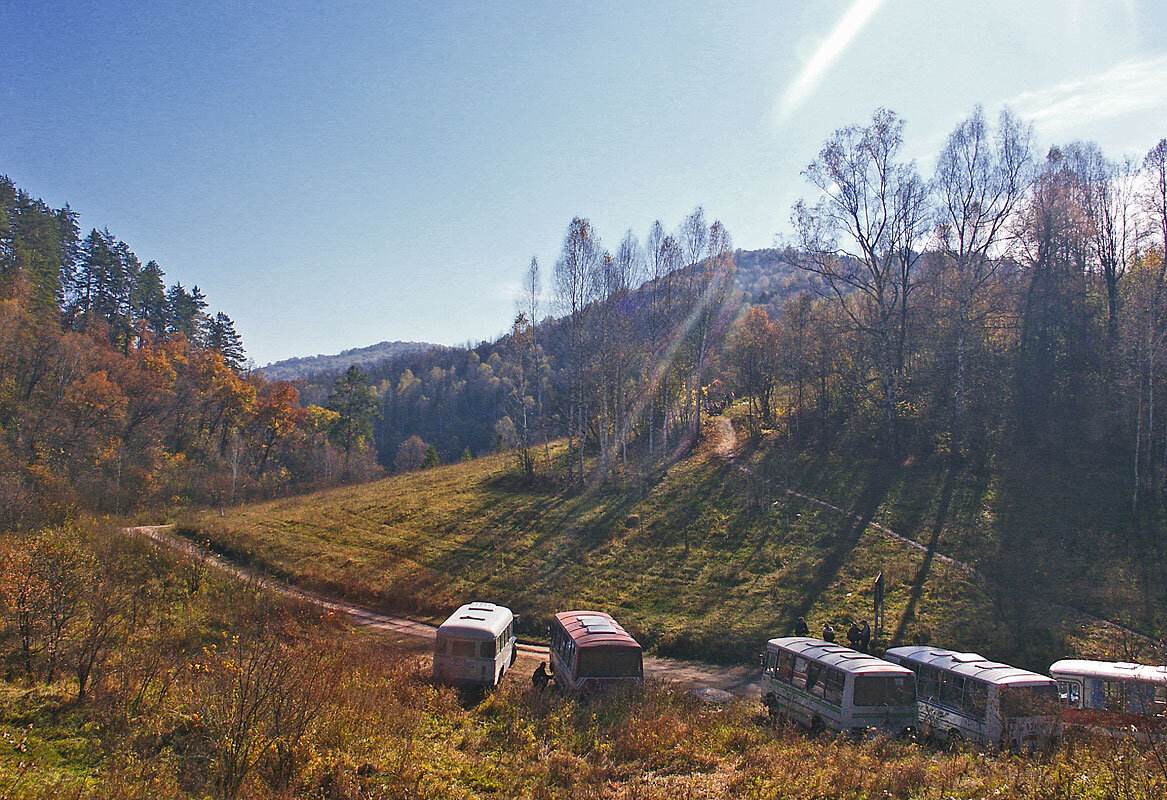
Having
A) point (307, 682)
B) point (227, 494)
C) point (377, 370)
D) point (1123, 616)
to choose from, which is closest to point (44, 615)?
point (307, 682)

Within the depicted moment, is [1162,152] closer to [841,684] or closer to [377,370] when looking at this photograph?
[841,684]

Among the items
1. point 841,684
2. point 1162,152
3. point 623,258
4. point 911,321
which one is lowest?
point 841,684

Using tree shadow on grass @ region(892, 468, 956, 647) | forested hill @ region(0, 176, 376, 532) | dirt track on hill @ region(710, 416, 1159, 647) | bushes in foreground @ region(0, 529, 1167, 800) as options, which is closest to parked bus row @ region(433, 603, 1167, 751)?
bushes in foreground @ region(0, 529, 1167, 800)

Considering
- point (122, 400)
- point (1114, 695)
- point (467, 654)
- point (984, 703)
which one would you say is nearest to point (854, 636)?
point (984, 703)

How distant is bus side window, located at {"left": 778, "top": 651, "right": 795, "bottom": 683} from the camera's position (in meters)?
15.5

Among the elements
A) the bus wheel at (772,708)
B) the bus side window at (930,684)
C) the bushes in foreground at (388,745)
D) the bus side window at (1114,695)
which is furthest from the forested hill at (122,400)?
the bus side window at (1114,695)

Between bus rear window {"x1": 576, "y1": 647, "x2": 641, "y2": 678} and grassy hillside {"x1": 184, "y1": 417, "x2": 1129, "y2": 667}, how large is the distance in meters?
6.27

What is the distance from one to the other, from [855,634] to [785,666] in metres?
5.16

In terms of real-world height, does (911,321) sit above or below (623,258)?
below

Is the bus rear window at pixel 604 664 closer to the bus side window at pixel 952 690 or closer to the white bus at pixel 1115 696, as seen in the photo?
the bus side window at pixel 952 690

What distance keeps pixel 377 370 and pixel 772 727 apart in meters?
179

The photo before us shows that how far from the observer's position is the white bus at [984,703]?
1263 cm

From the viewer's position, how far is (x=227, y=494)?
52.2m

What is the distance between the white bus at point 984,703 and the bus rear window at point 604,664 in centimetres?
696
